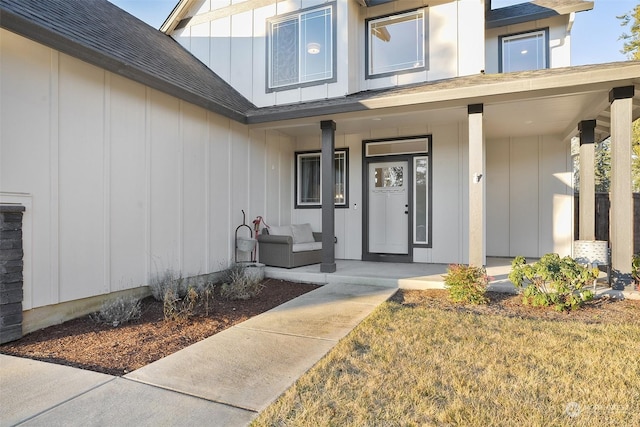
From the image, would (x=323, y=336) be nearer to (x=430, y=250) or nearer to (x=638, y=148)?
(x=430, y=250)

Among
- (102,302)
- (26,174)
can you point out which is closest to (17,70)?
(26,174)

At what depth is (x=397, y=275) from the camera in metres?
5.71

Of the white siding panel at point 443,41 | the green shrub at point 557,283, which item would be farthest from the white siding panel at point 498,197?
the green shrub at point 557,283

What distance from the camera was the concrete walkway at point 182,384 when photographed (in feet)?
6.66

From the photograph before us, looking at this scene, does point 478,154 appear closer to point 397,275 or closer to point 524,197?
point 397,275

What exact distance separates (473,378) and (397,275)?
3.24 meters

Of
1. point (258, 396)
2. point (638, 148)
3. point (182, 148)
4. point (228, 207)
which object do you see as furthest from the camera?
point (638, 148)

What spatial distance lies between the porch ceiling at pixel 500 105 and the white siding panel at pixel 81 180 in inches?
113

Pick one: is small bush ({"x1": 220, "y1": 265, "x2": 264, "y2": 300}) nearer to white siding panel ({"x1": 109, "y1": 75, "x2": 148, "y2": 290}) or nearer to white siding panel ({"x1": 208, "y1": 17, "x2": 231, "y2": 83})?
white siding panel ({"x1": 109, "y1": 75, "x2": 148, "y2": 290})

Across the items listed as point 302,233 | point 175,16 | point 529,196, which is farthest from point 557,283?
point 175,16

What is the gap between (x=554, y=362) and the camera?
271cm

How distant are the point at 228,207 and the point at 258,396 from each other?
14.1 ft

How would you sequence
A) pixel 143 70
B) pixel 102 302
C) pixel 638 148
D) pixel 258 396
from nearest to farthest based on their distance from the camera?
pixel 258 396
pixel 102 302
pixel 143 70
pixel 638 148

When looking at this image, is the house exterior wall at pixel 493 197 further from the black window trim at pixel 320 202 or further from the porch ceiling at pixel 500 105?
the porch ceiling at pixel 500 105
